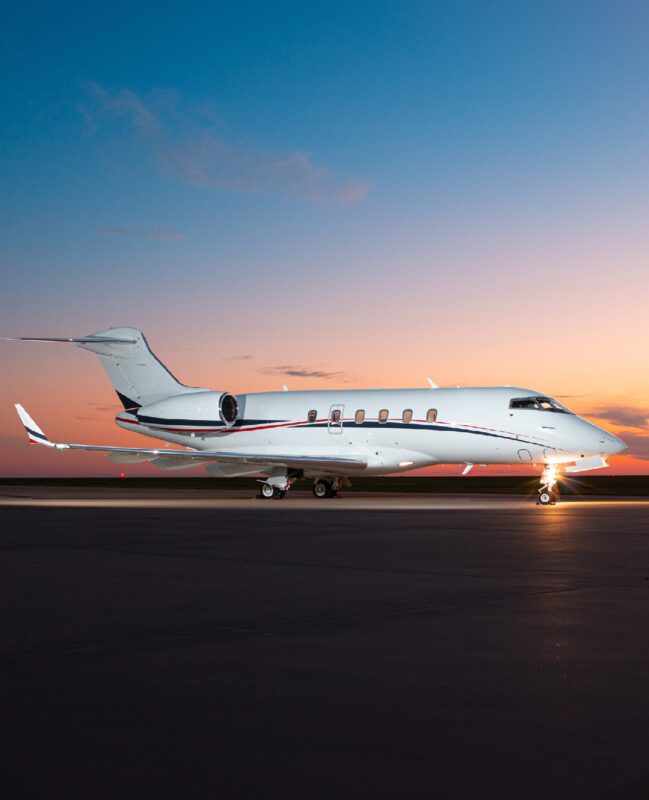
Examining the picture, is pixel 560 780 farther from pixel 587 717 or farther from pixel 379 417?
pixel 379 417

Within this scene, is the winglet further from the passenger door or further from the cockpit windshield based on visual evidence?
the cockpit windshield

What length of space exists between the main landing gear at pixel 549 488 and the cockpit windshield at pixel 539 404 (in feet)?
5.14

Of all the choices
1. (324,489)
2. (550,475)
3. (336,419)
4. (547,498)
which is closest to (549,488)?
(547,498)

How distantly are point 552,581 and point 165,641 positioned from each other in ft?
15.1

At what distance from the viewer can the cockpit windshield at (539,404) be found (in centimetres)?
2992

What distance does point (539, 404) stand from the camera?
30.0m

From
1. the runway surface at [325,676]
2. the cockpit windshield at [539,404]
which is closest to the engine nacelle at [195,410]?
the cockpit windshield at [539,404]

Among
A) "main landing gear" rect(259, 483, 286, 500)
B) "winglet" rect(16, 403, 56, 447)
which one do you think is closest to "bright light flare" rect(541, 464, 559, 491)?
"main landing gear" rect(259, 483, 286, 500)

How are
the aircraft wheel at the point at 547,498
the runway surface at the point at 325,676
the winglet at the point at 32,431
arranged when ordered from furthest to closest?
1. the winglet at the point at 32,431
2. the aircraft wheel at the point at 547,498
3. the runway surface at the point at 325,676

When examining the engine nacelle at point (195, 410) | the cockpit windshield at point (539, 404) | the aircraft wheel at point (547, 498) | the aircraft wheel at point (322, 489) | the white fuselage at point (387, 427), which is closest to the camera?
the aircraft wheel at point (547, 498)

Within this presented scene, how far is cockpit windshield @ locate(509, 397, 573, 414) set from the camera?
29.9 metres

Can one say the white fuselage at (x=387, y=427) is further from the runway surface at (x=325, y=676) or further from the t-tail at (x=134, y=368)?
the runway surface at (x=325, y=676)

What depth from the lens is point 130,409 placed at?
38.2m

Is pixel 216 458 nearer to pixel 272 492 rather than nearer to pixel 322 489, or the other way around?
pixel 272 492
